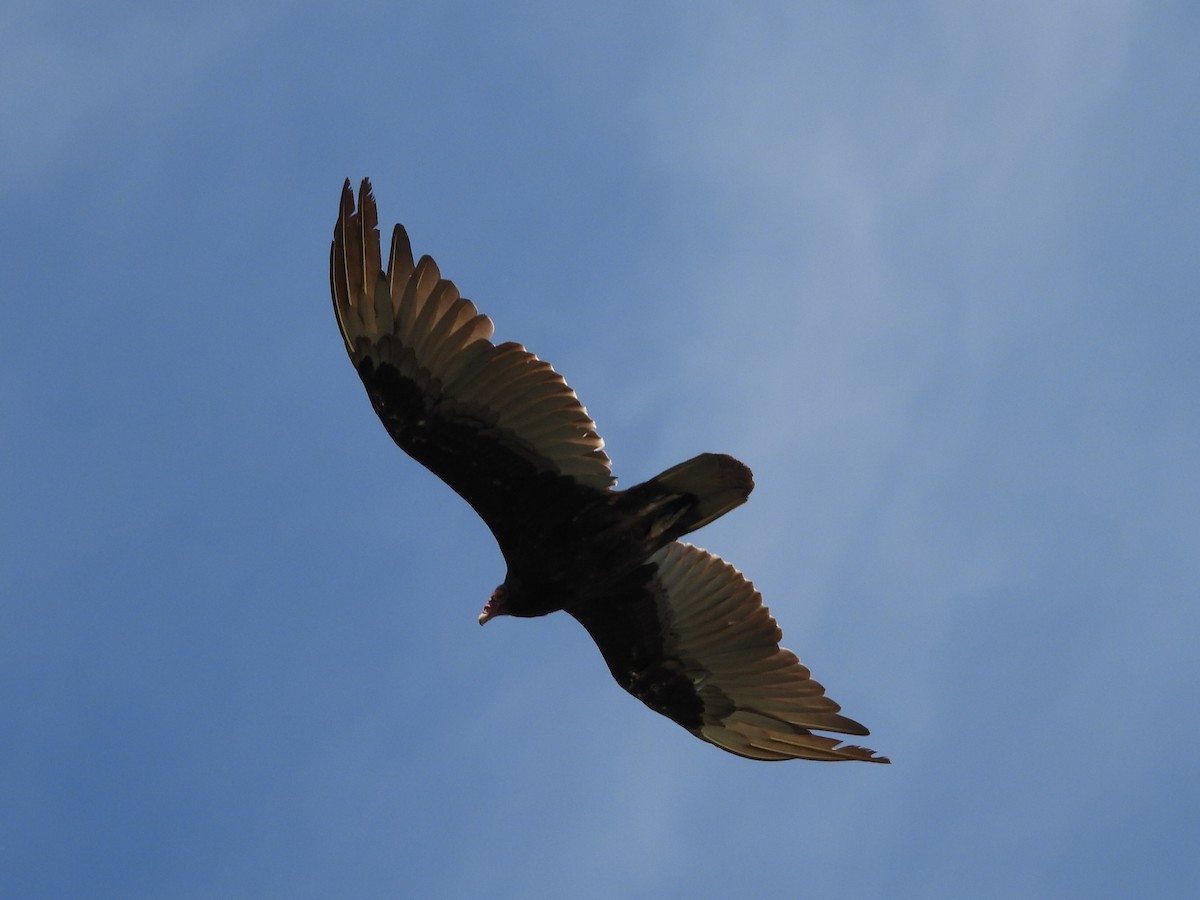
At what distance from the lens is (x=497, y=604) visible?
32.0 ft

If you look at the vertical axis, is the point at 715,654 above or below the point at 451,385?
above

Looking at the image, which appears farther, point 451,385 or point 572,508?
point 572,508

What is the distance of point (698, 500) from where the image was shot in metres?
9.23

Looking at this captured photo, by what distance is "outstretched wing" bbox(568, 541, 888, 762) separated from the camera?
10297 mm

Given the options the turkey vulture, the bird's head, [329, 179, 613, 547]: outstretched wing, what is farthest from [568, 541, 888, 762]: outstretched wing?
[329, 179, 613, 547]: outstretched wing

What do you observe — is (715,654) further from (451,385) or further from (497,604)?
(451,385)

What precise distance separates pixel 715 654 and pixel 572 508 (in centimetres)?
176

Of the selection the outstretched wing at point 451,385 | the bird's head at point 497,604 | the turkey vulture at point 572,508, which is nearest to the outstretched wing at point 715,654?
the turkey vulture at point 572,508

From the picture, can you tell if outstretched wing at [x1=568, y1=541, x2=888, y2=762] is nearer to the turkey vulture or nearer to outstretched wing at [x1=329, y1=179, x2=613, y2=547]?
the turkey vulture

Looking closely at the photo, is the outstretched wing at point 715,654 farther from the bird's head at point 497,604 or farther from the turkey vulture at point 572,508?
the bird's head at point 497,604

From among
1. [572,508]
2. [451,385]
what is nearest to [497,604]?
[572,508]

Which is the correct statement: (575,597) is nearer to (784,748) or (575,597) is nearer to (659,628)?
(659,628)

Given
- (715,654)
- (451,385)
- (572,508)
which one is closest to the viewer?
(451,385)

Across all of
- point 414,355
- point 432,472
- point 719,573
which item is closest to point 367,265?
point 414,355
